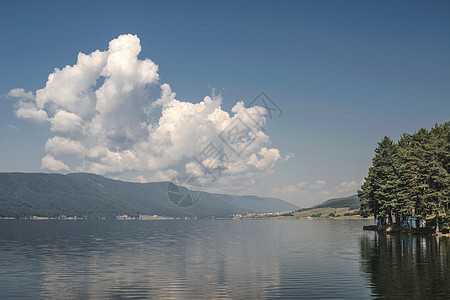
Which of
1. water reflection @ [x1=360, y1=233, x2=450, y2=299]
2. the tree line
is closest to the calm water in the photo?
water reflection @ [x1=360, y1=233, x2=450, y2=299]

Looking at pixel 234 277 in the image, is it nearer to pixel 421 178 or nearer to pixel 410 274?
pixel 410 274

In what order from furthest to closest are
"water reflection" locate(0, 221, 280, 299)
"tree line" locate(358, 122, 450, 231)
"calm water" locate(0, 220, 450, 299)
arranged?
1. "tree line" locate(358, 122, 450, 231)
2. "water reflection" locate(0, 221, 280, 299)
3. "calm water" locate(0, 220, 450, 299)

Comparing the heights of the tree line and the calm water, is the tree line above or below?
above

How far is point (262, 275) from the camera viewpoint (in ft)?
142

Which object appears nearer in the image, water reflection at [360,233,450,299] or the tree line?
water reflection at [360,233,450,299]

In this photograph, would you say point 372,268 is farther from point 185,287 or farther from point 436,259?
point 185,287

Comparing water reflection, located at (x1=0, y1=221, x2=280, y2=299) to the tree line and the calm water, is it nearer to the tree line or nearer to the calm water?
the calm water

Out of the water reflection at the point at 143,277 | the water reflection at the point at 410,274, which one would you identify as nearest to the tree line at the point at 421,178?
the water reflection at the point at 410,274

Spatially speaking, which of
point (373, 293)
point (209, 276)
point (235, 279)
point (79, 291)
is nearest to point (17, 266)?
point (79, 291)

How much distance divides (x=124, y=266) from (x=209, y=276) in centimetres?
1402

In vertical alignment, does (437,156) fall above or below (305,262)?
above

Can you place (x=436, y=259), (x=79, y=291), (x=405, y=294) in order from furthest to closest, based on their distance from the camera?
(x=436, y=259) → (x=79, y=291) → (x=405, y=294)

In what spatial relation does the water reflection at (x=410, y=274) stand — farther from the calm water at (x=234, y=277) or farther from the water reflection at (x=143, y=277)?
the water reflection at (x=143, y=277)

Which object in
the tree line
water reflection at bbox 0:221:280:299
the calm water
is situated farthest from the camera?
the tree line
